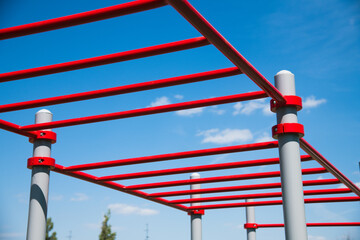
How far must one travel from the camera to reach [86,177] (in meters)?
9.37

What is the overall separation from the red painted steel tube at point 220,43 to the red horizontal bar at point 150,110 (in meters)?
0.49

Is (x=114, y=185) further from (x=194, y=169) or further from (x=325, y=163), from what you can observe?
(x=325, y=163)

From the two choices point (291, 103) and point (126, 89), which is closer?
point (126, 89)

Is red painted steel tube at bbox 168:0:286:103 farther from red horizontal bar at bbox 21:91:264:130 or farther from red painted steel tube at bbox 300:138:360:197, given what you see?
red painted steel tube at bbox 300:138:360:197

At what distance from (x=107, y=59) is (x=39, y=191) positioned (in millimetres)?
3592

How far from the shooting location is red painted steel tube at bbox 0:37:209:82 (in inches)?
191

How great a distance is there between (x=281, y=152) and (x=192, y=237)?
6.76 metres

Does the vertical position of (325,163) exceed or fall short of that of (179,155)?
it falls short

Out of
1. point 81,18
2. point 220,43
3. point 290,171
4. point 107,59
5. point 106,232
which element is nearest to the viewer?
point 81,18

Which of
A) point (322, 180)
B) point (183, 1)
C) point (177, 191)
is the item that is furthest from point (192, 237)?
point (183, 1)

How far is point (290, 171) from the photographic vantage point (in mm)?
6227

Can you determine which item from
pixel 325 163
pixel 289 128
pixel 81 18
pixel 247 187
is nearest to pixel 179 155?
pixel 289 128

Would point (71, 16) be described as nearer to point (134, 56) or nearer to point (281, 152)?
point (134, 56)

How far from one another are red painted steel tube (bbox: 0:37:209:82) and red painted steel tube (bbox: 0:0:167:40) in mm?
972
